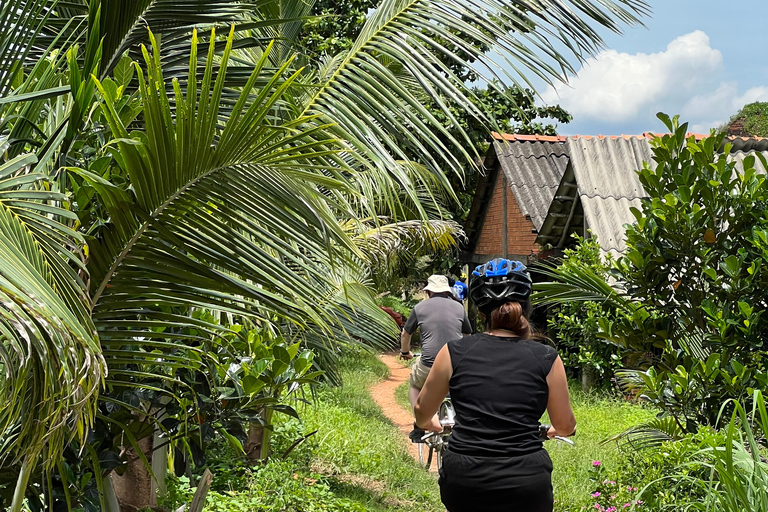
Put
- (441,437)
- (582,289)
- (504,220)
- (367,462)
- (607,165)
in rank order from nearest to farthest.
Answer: (582,289)
(367,462)
(441,437)
(607,165)
(504,220)

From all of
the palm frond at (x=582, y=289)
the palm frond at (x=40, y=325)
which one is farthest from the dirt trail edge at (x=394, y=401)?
the palm frond at (x=40, y=325)

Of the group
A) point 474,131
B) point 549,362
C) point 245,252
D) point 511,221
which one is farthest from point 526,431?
point 474,131

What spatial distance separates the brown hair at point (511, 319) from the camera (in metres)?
3.08

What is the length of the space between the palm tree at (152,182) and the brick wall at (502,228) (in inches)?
433

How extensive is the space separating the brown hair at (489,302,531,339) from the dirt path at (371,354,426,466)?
5590 mm

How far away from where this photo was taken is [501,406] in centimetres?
293

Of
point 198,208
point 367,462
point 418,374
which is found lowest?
point 367,462

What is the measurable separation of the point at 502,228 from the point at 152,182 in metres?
13.7

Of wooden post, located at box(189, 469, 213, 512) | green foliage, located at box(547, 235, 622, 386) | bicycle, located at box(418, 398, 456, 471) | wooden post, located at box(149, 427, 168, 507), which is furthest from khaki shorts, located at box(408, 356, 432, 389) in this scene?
wooden post, located at box(189, 469, 213, 512)

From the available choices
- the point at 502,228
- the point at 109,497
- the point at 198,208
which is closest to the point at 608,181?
the point at 502,228

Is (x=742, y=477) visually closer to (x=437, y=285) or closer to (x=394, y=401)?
(x=437, y=285)

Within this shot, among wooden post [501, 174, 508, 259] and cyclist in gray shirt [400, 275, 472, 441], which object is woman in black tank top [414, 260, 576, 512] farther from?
wooden post [501, 174, 508, 259]

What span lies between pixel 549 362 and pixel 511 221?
12400 mm

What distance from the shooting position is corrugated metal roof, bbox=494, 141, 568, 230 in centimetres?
1370
